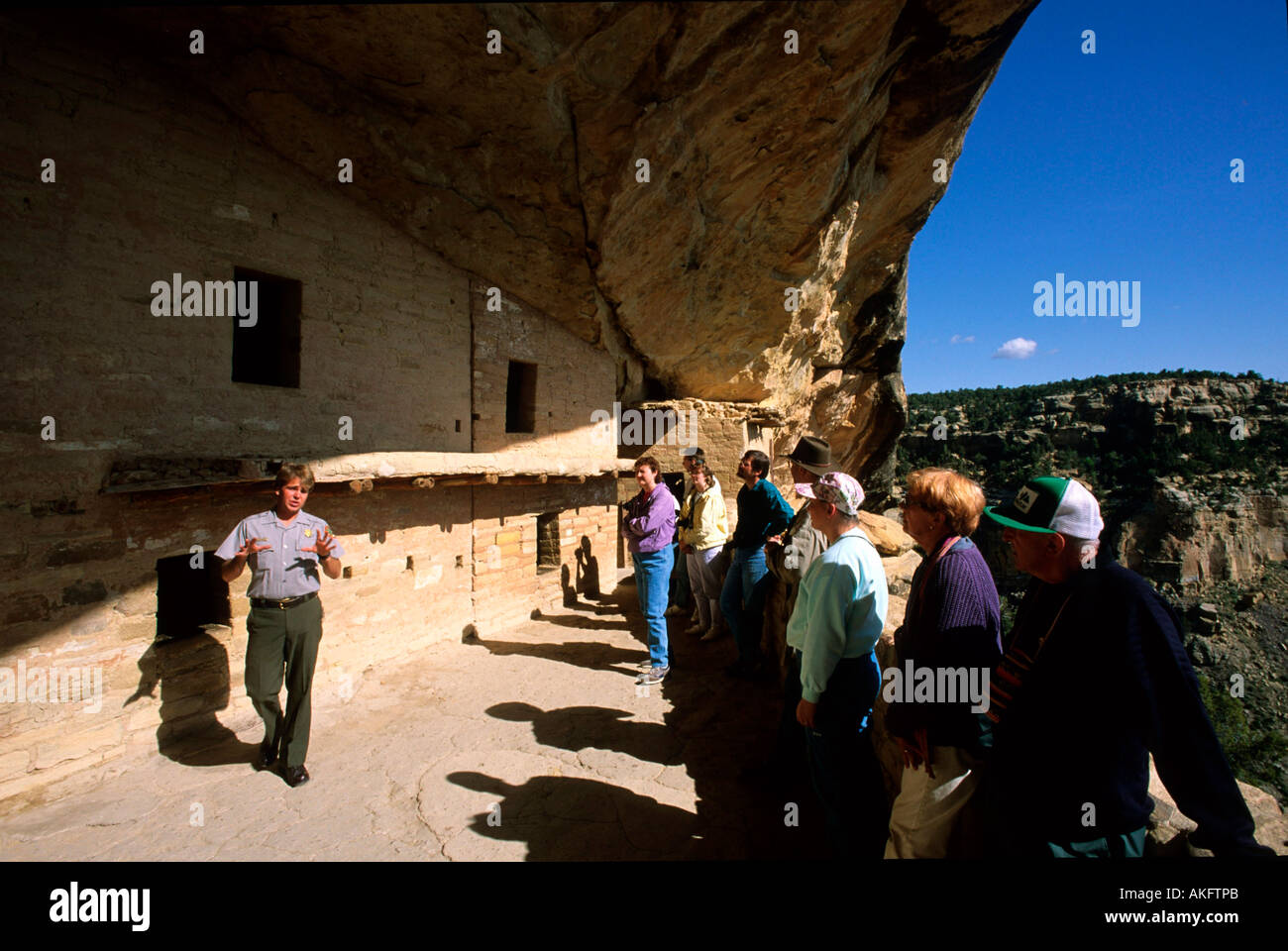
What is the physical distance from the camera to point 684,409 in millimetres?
9016

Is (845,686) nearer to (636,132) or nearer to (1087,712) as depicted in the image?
(1087,712)

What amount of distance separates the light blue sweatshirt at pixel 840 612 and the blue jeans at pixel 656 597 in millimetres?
→ 2508

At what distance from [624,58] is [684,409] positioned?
4.89 meters

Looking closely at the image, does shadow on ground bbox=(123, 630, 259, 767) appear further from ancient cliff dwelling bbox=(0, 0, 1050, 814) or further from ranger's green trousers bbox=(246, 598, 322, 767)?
ranger's green trousers bbox=(246, 598, 322, 767)

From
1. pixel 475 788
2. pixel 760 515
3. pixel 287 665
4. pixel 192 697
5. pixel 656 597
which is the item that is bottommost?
pixel 475 788

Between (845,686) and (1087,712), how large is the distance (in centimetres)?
89

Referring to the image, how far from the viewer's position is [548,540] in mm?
7523

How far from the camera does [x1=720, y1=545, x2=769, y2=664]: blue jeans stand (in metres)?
4.61

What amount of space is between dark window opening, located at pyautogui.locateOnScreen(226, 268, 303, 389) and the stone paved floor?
2.87m

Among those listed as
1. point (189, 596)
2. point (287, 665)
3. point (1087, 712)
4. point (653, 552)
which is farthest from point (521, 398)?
point (1087, 712)

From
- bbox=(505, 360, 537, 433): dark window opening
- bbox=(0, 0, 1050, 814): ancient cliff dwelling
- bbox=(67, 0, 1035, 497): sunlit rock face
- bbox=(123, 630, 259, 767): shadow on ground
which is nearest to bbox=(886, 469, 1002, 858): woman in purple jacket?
bbox=(123, 630, 259, 767): shadow on ground

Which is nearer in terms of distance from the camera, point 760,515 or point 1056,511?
point 1056,511

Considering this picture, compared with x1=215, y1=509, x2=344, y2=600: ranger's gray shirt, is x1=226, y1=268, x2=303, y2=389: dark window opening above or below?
above

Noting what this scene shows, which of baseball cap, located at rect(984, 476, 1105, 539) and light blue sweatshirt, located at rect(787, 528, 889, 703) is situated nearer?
baseball cap, located at rect(984, 476, 1105, 539)
